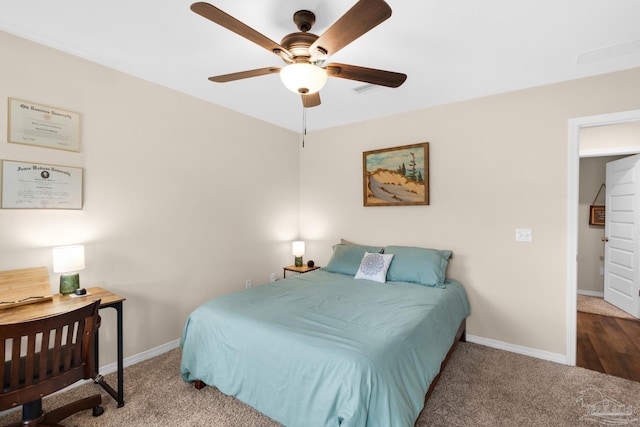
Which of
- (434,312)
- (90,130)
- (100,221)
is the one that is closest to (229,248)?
(100,221)

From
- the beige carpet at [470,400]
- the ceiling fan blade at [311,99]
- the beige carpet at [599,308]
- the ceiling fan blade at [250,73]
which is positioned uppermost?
the ceiling fan blade at [250,73]

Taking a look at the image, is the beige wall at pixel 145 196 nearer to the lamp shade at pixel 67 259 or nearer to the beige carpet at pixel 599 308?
the lamp shade at pixel 67 259

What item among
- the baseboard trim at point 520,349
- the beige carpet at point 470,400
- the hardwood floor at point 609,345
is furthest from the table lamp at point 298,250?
the hardwood floor at point 609,345

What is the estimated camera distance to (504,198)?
9.75 ft

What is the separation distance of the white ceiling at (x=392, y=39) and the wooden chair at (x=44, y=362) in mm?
1793

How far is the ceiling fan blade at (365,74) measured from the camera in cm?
182

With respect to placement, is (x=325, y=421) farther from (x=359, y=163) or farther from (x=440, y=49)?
(x=359, y=163)

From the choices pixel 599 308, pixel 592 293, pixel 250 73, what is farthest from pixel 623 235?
pixel 250 73

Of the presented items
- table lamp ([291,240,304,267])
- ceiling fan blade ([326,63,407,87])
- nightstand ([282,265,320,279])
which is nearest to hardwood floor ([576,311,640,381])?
nightstand ([282,265,320,279])

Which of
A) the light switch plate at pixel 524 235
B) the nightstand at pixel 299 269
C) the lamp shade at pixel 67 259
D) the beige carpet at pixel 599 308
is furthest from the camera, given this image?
the nightstand at pixel 299 269

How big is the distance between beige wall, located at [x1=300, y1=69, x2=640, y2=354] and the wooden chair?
9.69ft

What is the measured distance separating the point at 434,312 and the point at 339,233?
2.00m

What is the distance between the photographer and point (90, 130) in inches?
95.7

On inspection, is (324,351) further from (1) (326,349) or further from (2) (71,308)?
(2) (71,308)
